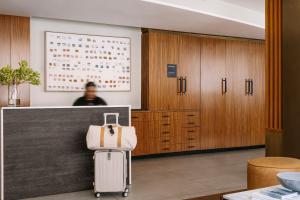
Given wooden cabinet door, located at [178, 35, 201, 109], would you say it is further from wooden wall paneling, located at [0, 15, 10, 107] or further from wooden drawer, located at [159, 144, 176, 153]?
wooden wall paneling, located at [0, 15, 10, 107]

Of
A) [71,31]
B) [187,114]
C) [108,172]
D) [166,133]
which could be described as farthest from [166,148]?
[71,31]

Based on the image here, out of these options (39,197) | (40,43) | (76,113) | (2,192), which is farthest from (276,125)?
(40,43)

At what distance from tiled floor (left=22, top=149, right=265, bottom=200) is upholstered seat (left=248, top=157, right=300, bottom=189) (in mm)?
1125

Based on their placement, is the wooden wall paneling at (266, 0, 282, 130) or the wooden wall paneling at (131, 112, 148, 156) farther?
the wooden wall paneling at (131, 112, 148, 156)

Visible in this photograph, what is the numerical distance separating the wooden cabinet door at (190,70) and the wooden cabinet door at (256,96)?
4.96 feet

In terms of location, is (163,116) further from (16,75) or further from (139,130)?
(16,75)

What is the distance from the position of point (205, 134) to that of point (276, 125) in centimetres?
295

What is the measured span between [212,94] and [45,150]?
4404 mm

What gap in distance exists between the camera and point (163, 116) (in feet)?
23.0

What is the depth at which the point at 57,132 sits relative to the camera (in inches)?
174

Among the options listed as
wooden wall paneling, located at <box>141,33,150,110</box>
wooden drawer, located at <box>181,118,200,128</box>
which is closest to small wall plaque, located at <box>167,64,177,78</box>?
wooden wall paneling, located at <box>141,33,150,110</box>

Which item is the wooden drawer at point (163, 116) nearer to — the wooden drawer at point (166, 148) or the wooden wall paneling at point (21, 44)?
the wooden drawer at point (166, 148)

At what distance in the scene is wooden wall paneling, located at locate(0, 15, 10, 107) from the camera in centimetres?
577

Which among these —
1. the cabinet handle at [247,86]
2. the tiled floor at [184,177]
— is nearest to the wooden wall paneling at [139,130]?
the tiled floor at [184,177]
